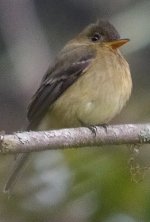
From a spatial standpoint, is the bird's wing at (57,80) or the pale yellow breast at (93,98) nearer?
the pale yellow breast at (93,98)

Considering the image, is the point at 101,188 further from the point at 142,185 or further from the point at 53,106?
the point at 53,106

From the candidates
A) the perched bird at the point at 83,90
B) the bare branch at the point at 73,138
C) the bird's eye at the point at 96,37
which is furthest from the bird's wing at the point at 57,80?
the bare branch at the point at 73,138

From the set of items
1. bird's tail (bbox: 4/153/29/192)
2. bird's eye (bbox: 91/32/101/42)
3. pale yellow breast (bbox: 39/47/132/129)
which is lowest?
bird's tail (bbox: 4/153/29/192)

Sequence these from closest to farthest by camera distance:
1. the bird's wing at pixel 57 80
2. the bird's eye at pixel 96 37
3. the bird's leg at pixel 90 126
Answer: the bird's leg at pixel 90 126 < the bird's wing at pixel 57 80 < the bird's eye at pixel 96 37

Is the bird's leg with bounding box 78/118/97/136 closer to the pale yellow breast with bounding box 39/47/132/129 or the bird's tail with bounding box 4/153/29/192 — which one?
the pale yellow breast with bounding box 39/47/132/129

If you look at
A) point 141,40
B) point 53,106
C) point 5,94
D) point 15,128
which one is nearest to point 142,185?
point 53,106

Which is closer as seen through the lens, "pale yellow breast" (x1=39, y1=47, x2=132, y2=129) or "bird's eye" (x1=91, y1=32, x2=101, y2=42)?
"pale yellow breast" (x1=39, y1=47, x2=132, y2=129)

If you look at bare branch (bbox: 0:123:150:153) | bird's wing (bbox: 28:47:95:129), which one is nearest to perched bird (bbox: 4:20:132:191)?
bird's wing (bbox: 28:47:95:129)

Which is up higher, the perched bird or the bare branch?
the bare branch

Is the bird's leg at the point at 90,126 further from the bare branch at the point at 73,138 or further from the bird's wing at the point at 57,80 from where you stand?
the bird's wing at the point at 57,80
